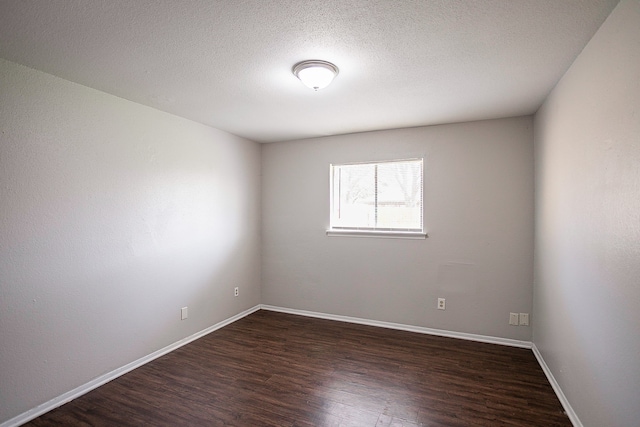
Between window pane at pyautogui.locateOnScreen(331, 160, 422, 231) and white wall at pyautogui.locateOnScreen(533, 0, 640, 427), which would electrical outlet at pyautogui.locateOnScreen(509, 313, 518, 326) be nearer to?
white wall at pyautogui.locateOnScreen(533, 0, 640, 427)

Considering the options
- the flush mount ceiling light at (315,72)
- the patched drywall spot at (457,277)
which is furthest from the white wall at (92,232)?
the patched drywall spot at (457,277)

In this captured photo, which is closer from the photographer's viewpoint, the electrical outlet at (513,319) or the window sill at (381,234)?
the electrical outlet at (513,319)

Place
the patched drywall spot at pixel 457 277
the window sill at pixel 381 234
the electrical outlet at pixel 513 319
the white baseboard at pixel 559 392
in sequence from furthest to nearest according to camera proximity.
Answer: the window sill at pixel 381 234
the patched drywall spot at pixel 457 277
the electrical outlet at pixel 513 319
the white baseboard at pixel 559 392

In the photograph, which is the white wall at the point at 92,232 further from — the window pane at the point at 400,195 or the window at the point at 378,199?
the window pane at the point at 400,195

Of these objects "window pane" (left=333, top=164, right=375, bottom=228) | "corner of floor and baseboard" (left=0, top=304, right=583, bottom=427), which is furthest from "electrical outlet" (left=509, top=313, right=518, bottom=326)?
"window pane" (left=333, top=164, right=375, bottom=228)

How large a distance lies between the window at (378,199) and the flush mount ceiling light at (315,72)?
6.11 ft

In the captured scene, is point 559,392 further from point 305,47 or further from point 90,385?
point 90,385

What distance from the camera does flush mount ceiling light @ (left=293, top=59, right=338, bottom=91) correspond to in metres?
2.09

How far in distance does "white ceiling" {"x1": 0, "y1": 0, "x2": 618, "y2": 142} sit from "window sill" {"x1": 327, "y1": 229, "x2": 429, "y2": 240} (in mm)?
1433

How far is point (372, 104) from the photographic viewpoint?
9.59 feet

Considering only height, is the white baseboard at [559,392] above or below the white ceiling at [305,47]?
below

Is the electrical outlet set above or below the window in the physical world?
below

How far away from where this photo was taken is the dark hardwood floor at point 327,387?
2.13 meters

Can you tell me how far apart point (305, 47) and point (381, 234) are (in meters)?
2.45
